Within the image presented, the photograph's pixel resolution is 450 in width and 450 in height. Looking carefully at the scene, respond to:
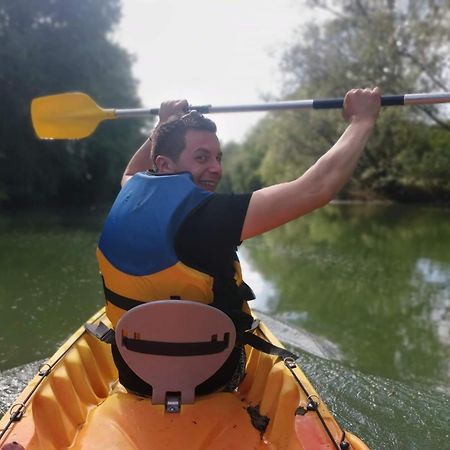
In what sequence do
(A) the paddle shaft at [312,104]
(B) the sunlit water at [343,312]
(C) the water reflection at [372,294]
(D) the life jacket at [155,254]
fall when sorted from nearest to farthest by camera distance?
(D) the life jacket at [155,254]
(A) the paddle shaft at [312,104]
(B) the sunlit water at [343,312]
(C) the water reflection at [372,294]

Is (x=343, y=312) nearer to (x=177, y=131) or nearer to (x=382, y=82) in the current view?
(x=177, y=131)

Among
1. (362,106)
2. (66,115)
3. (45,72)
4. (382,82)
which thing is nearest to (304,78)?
(382,82)

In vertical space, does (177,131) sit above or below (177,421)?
above

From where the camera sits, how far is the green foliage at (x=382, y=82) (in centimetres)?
1417

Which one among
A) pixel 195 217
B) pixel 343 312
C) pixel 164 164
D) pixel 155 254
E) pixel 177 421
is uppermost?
pixel 164 164

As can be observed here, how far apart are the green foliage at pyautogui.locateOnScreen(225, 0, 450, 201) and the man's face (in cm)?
1345

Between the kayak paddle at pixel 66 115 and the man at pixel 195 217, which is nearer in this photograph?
the man at pixel 195 217

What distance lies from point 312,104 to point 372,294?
3.68 meters

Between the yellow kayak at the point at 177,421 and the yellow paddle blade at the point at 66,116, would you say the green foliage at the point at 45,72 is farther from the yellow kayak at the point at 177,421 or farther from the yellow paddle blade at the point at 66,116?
the yellow kayak at the point at 177,421

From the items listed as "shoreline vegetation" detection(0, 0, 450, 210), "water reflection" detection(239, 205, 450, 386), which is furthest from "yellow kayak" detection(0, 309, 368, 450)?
"shoreline vegetation" detection(0, 0, 450, 210)

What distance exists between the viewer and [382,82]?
1478 cm

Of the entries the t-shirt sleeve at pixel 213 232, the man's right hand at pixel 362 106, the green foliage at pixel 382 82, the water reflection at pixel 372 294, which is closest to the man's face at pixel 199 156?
the t-shirt sleeve at pixel 213 232

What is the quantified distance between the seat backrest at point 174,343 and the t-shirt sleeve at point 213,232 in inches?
5.4

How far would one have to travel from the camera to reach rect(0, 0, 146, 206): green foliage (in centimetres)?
1405
